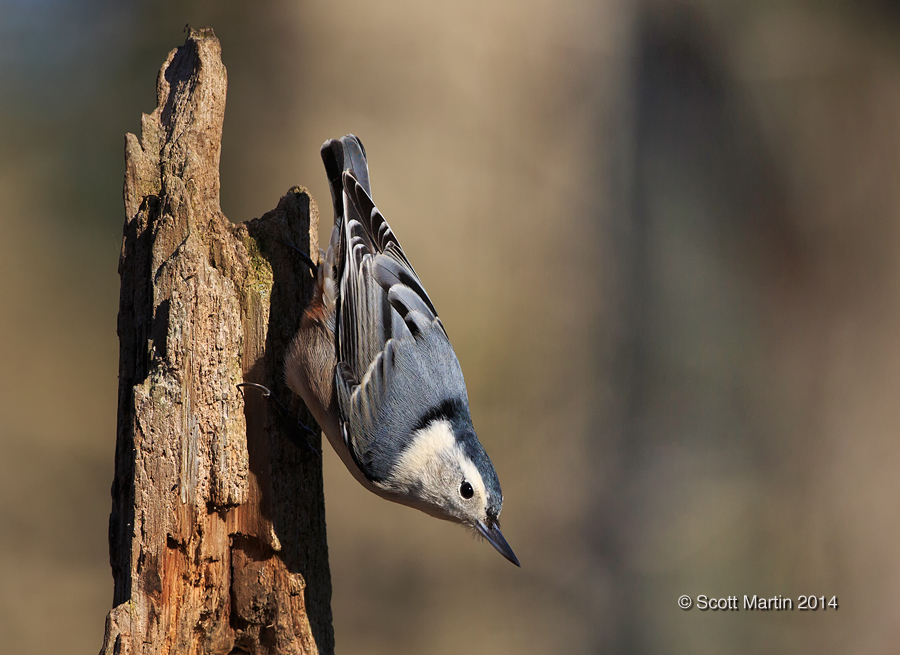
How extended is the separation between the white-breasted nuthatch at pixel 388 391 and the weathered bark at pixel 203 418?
0.27 ft

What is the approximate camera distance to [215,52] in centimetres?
144

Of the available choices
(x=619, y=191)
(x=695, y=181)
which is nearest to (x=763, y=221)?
(x=695, y=181)

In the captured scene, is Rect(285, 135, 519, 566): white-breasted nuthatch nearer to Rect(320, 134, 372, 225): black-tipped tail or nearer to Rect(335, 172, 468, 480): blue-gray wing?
Rect(335, 172, 468, 480): blue-gray wing

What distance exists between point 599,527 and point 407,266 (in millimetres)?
2039

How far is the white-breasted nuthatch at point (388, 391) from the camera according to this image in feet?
4.56

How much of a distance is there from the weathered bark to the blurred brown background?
1247 millimetres

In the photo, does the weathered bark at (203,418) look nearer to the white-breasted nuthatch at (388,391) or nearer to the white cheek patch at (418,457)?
the white-breasted nuthatch at (388,391)

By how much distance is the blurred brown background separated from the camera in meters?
2.75

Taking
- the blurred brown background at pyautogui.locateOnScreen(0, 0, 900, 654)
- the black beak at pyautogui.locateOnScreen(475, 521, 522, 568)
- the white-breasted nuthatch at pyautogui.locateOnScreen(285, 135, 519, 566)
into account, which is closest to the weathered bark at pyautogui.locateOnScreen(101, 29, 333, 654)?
the white-breasted nuthatch at pyautogui.locateOnScreen(285, 135, 519, 566)

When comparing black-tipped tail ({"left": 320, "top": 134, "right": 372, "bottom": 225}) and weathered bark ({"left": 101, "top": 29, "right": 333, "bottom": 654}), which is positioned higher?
black-tipped tail ({"left": 320, "top": 134, "right": 372, "bottom": 225})

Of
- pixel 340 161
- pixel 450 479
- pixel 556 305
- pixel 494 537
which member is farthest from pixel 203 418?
pixel 556 305

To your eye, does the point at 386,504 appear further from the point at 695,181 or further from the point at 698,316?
the point at 695,181

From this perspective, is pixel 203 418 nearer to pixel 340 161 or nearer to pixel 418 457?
pixel 418 457

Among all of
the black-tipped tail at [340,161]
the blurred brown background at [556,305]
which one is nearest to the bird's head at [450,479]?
the black-tipped tail at [340,161]
